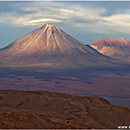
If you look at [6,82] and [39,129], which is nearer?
[39,129]

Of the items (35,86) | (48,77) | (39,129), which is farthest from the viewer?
(48,77)

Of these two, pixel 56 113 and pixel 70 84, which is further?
pixel 70 84

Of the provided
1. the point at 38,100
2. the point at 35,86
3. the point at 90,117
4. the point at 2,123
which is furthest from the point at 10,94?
the point at 35,86

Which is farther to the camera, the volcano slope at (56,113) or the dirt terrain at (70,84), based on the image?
the dirt terrain at (70,84)

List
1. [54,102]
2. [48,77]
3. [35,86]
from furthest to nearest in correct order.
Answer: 1. [48,77]
2. [35,86]
3. [54,102]

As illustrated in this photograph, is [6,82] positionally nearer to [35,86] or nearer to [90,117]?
[35,86]

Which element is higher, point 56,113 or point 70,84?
point 56,113

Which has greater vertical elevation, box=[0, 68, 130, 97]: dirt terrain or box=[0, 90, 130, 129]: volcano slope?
box=[0, 90, 130, 129]: volcano slope

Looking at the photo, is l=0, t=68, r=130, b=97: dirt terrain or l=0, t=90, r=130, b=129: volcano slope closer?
l=0, t=90, r=130, b=129: volcano slope
